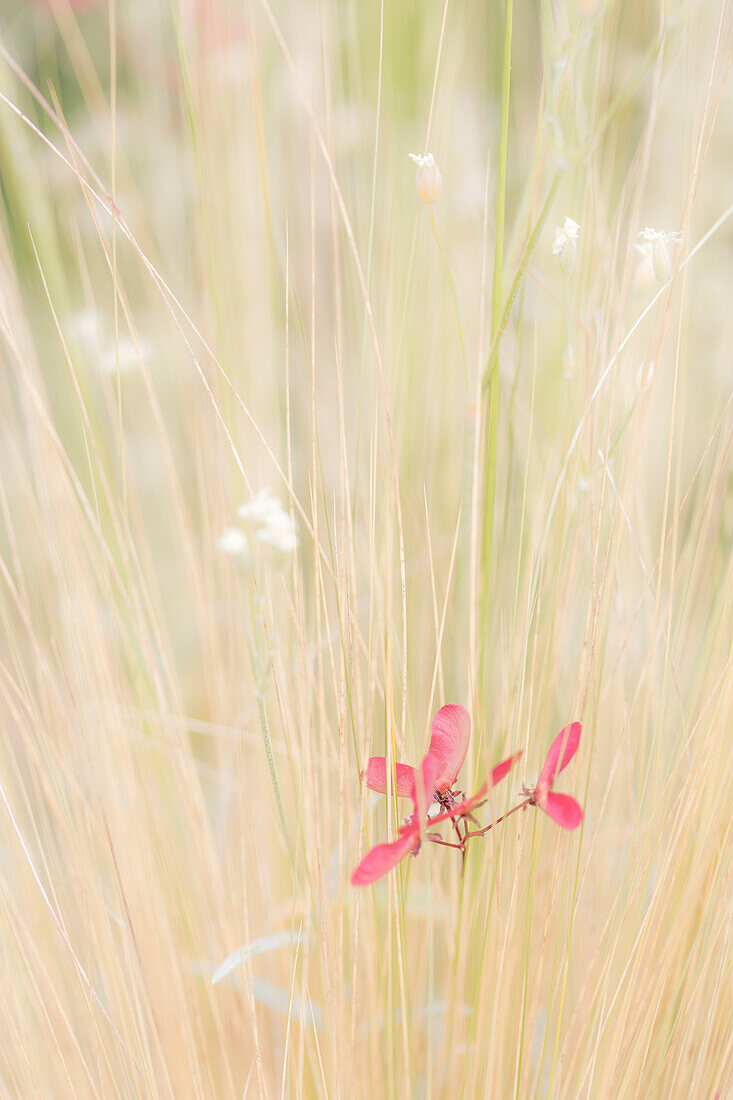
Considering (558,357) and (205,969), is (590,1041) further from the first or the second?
(558,357)

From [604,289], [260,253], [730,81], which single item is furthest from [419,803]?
[730,81]

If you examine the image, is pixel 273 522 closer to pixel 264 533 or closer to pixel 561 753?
pixel 264 533

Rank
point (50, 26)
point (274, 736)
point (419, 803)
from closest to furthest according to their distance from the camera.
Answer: point (419, 803), point (274, 736), point (50, 26)

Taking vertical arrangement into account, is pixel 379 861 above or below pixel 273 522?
below

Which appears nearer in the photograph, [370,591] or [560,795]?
[560,795]

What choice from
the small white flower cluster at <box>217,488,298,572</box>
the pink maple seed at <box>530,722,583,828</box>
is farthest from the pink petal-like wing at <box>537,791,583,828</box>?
the small white flower cluster at <box>217,488,298,572</box>

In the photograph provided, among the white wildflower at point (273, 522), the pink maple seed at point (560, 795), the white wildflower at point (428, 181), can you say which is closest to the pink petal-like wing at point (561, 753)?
the pink maple seed at point (560, 795)

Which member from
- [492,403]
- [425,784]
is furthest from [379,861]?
[492,403]
